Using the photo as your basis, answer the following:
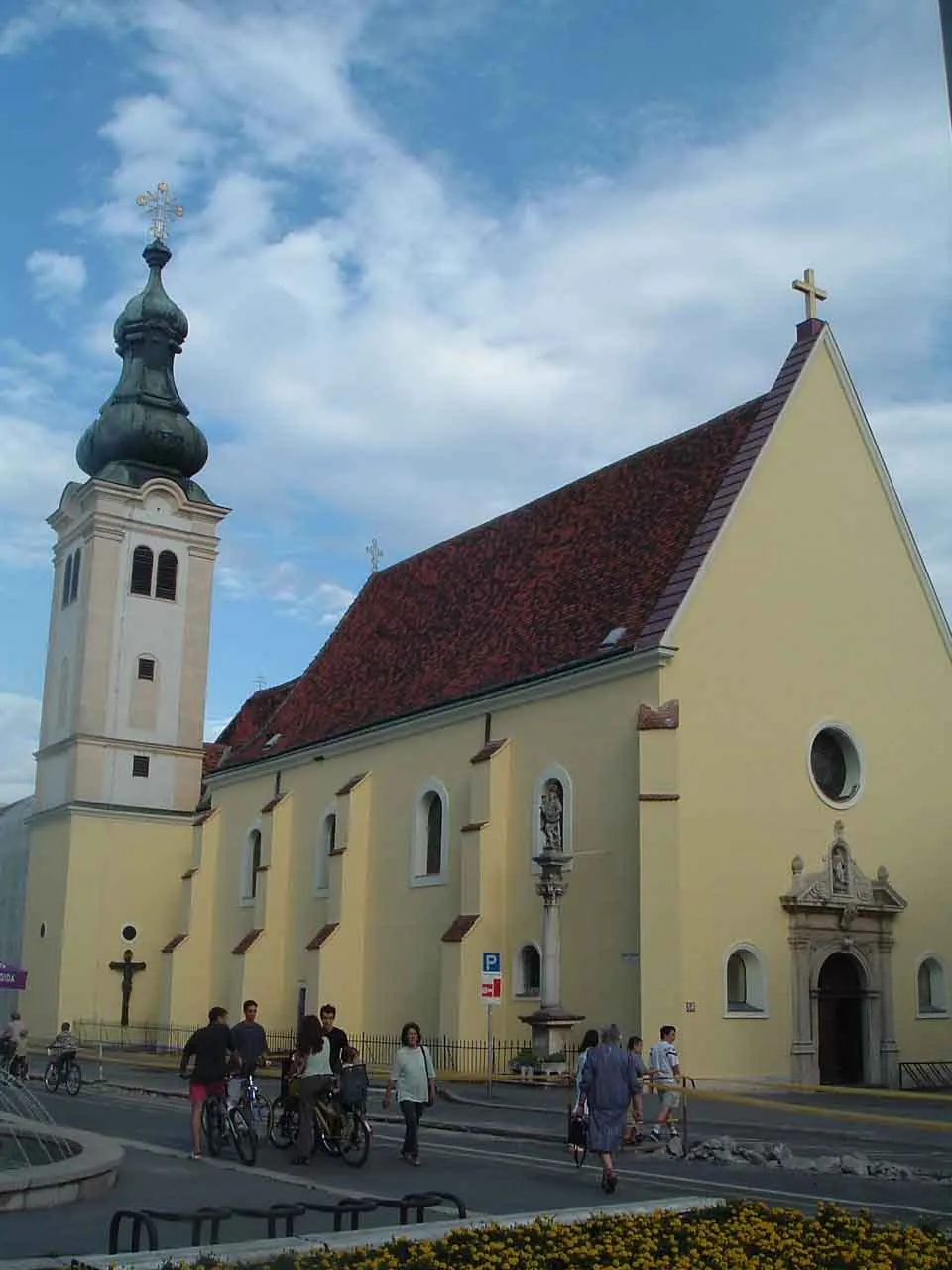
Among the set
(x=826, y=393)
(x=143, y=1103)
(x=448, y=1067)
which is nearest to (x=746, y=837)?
(x=448, y=1067)

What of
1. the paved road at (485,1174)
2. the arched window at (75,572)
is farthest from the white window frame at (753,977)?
the arched window at (75,572)

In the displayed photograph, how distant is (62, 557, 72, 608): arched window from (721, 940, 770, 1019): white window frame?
87.7ft

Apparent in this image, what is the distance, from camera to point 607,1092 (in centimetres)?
1357

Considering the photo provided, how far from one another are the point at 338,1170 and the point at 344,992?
19337mm

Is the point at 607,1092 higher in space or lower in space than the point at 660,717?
lower

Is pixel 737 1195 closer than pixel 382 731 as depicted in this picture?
Yes

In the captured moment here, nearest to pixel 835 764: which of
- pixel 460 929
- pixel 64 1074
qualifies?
pixel 460 929

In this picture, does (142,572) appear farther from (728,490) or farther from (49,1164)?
(49,1164)

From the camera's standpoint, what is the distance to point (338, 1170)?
14.4 metres

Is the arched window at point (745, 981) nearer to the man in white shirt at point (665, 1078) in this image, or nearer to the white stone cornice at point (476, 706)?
the white stone cornice at point (476, 706)

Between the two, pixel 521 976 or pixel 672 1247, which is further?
pixel 521 976

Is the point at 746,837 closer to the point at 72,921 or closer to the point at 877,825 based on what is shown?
the point at 877,825

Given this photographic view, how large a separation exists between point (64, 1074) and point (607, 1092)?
14928 millimetres

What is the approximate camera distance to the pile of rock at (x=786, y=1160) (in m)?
14.2
